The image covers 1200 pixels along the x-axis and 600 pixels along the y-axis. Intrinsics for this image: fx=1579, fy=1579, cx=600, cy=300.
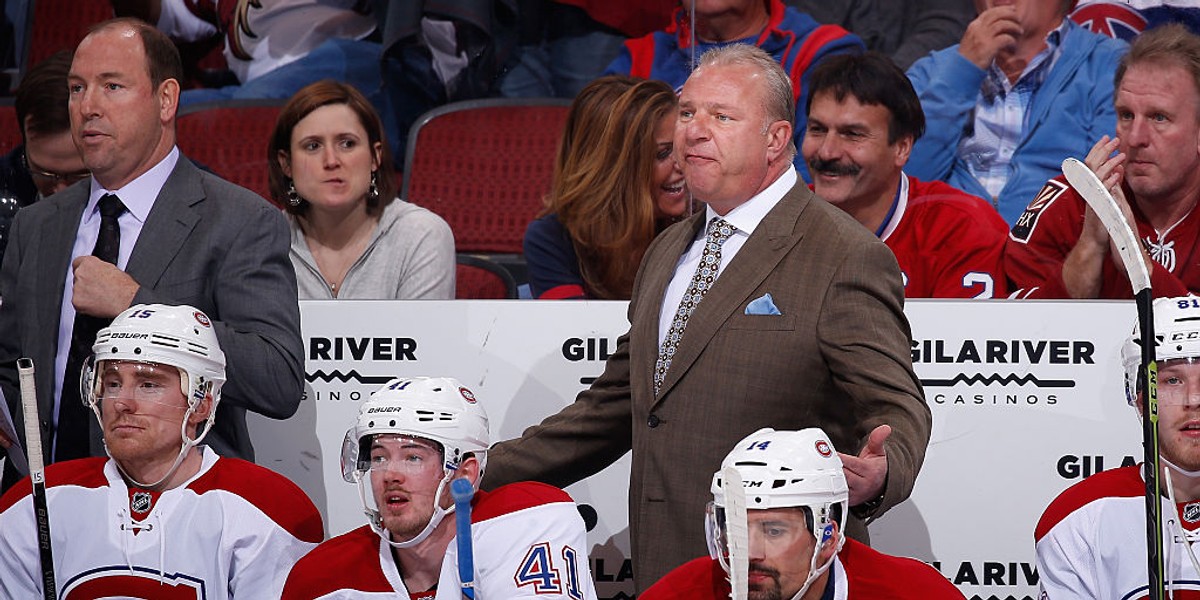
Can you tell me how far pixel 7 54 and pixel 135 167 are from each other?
6.05 feet

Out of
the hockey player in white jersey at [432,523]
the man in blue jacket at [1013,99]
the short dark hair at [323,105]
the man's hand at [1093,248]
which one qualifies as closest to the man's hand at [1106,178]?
the man's hand at [1093,248]

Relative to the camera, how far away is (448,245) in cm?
401

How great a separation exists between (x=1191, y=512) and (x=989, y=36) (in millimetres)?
1863

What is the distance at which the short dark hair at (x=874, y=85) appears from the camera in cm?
395

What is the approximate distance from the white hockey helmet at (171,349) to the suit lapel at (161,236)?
173mm

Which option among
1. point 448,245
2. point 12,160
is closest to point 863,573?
point 448,245

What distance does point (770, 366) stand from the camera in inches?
113

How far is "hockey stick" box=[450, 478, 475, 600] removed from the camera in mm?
2471

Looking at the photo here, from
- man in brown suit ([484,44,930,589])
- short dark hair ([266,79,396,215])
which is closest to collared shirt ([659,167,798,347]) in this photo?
man in brown suit ([484,44,930,589])

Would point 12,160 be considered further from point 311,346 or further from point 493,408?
point 493,408

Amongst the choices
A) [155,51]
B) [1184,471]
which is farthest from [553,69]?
[1184,471]

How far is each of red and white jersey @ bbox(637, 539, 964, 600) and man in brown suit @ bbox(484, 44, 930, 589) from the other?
151mm

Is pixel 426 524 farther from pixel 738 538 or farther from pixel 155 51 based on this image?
pixel 155 51

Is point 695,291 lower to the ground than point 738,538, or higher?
higher
